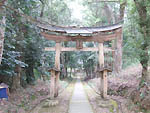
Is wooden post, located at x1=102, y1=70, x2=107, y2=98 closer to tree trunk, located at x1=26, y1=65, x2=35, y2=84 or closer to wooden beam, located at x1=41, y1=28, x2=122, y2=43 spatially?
wooden beam, located at x1=41, y1=28, x2=122, y2=43

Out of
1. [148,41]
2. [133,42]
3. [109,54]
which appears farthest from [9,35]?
[109,54]

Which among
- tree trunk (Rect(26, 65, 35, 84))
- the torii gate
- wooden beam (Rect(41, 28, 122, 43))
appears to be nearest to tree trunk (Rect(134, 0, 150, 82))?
the torii gate

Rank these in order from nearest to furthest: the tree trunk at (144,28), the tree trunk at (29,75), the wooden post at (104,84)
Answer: the tree trunk at (144,28)
the wooden post at (104,84)
the tree trunk at (29,75)

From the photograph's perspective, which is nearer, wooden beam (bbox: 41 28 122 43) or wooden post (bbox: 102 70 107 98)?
wooden post (bbox: 102 70 107 98)

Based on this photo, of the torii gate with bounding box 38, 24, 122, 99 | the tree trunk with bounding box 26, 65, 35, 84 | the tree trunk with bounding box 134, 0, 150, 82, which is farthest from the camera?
the tree trunk with bounding box 26, 65, 35, 84

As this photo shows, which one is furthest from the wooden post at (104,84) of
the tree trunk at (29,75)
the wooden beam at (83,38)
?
the tree trunk at (29,75)

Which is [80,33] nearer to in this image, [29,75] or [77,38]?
[77,38]

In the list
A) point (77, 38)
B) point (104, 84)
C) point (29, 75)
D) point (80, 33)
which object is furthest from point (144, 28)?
point (29, 75)

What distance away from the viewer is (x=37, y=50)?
10.3m

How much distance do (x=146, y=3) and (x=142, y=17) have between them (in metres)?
0.69

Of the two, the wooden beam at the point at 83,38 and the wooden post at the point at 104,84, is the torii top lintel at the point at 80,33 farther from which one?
the wooden post at the point at 104,84

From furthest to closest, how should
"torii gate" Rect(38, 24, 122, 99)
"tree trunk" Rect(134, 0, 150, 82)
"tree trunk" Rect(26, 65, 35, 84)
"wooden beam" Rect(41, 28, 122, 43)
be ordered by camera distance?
1. "tree trunk" Rect(26, 65, 35, 84)
2. "wooden beam" Rect(41, 28, 122, 43)
3. "torii gate" Rect(38, 24, 122, 99)
4. "tree trunk" Rect(134, 0, 150, 82)

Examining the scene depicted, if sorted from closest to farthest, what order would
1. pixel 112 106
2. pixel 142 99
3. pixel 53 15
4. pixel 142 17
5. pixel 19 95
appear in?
1. pixel 142 99
2. pixel 142 17
3. pixel 112 106
4. pixel 19 95
5. pixel 53 15

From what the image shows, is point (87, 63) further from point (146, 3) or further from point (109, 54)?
point (146, 3)
